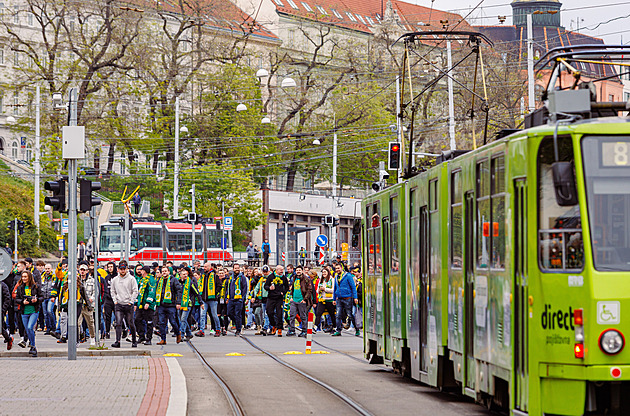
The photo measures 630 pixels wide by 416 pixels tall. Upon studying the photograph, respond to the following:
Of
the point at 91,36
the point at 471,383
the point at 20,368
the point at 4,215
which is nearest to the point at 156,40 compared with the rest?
the point at 91,36

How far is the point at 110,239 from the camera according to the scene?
205 feet

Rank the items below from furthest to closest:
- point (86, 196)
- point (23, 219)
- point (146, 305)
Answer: point (23, 219)
point (146, 305)
point (86, 196)

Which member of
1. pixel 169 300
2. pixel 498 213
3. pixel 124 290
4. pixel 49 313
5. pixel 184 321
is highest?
pixel 498 213

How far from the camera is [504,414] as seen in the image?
12.1 m

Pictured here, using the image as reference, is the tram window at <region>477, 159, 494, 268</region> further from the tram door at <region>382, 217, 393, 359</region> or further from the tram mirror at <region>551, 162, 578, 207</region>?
the tram door at <region>382, 217, 393, 359</region>

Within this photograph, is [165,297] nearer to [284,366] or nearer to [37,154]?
[284,366]

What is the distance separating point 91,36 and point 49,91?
3.90 metres

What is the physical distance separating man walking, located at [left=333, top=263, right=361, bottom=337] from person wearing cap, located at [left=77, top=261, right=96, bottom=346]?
652 centimetres

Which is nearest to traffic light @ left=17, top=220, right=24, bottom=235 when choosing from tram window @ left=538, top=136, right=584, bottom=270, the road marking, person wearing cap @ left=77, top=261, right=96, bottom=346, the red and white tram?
the red and white tram

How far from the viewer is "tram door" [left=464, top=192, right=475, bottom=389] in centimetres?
1185

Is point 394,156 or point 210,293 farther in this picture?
point 210,293

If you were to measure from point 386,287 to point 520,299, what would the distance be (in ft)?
23.7

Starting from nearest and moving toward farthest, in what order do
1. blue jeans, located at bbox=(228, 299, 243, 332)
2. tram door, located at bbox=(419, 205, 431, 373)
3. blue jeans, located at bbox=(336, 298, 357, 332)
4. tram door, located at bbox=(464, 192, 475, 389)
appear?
tram door, located at bbox=(464, 192, 475, 389)
tram door, located at bbox=(419, 205, 431, 373)
blue jeans, located at bbox=(336, 298, 357, 332)
blue jeans, located at bbox=(228, 299, 243, 332)

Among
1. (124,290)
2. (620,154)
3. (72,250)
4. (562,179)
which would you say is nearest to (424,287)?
(620,154)
